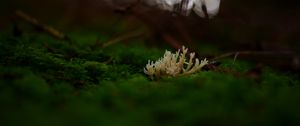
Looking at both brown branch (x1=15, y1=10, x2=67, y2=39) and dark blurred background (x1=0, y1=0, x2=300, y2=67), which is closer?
brown branch (x1=15, y1=10, x2=67, y2=39)

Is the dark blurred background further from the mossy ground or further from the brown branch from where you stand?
the mossy ground

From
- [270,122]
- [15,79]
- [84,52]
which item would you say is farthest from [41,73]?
[270,122]

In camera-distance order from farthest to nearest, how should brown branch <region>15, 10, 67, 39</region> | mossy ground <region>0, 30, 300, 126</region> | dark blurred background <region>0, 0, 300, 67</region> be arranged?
dark blurred background <region>0, 0, 300, 67</region>
brown branch <region>15, 10, 67, 39</region>
mossy ground <region>0, 30, 300, 126</region>

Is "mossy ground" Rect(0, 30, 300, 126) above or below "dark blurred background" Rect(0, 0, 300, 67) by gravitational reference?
below

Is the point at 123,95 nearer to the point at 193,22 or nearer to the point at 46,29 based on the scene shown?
the point at 46,29

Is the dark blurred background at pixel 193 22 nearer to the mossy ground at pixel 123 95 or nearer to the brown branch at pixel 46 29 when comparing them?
the brown branch at pixel 46 29

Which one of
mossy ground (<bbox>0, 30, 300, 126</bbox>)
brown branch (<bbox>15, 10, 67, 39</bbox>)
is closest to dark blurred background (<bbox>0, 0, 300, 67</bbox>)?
brown branch (<bbox>15, 10, 67, 39</bbox>)
